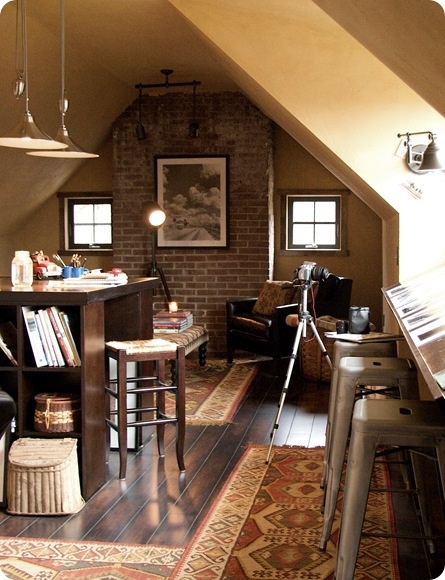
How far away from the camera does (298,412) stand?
5.63 meters

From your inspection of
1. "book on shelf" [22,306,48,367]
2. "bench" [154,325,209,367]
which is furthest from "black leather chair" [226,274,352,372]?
"book on shelf" [22,306,48,367]

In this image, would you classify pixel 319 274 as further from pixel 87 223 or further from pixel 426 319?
pixel 87 223

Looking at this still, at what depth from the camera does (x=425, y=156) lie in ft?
12.5

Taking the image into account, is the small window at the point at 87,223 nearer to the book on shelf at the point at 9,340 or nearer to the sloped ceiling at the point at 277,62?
the sloped ceiling at the point at 277,62

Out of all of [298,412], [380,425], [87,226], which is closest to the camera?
[380,425]

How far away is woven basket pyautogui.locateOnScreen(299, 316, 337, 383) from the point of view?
671 cm

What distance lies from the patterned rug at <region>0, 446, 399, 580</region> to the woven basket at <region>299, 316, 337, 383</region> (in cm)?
298

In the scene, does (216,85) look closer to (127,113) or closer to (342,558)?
(127,113)

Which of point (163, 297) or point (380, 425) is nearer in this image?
point (380, 425)

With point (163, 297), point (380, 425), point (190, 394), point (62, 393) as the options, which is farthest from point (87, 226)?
point (380, 425)

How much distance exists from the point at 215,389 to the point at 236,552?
338 centimetres

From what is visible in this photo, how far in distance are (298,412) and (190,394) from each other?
3.34ft

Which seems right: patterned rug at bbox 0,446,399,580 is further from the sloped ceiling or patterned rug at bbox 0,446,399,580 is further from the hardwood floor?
the sloped ceiling

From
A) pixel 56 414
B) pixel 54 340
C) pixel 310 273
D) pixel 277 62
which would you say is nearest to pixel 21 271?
pixel 54 340
